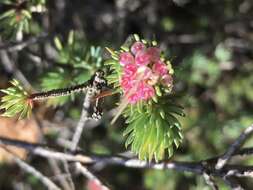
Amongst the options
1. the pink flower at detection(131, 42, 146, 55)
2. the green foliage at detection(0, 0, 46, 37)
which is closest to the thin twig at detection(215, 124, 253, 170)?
the pink flower at detection(131, 42, 146, 55)

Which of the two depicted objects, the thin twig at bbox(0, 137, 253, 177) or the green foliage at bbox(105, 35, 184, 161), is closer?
the green foliage at bbox(105, 35, 184, 161)

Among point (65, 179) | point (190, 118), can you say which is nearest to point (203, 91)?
point (190, 118)

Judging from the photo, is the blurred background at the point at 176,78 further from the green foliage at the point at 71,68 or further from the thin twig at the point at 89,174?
the thin twig at the point at 89,174

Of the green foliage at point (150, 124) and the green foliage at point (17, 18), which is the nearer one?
the green foliage at point (150, 124)

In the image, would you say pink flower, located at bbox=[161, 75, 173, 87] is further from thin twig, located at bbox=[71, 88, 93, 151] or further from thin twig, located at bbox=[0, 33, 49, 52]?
thin twig, located at bbox=[0, 33, 49, 52]

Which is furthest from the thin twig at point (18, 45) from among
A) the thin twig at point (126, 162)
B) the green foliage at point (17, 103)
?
the green foliage at point (17, 103)

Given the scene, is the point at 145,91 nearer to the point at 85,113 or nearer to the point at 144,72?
the point at 144,72
